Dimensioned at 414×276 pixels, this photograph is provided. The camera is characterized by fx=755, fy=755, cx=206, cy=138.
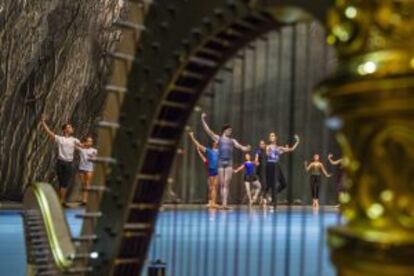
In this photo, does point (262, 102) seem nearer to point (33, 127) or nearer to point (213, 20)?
point (213, 20)

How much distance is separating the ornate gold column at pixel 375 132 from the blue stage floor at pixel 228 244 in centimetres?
58

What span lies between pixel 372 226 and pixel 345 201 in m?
0.03

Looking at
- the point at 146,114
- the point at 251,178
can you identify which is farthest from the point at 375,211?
the point at 251,178

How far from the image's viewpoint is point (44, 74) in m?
12.1

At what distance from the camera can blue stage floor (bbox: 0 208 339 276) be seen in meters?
1.54

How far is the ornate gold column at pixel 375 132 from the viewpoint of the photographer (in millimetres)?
305

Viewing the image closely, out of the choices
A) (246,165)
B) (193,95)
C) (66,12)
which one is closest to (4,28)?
(66,12)

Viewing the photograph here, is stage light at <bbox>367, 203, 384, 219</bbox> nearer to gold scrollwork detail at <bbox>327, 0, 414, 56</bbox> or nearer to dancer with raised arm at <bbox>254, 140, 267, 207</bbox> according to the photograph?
gold scrollwork detail at <bbox>327, 0, 414, 56</bbox>

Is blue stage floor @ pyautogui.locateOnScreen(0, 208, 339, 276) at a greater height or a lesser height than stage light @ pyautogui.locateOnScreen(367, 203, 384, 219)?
lesser

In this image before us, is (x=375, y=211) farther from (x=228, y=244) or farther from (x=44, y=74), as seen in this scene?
(x=44, y=74)

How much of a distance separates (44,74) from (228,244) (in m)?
10.4

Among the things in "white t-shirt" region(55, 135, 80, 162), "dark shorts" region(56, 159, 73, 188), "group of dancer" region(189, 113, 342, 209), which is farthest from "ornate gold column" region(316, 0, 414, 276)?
"white t-shirt" region(55, 135, 80, 162)

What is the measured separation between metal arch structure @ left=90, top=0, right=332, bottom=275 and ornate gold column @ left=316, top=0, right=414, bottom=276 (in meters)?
0.79

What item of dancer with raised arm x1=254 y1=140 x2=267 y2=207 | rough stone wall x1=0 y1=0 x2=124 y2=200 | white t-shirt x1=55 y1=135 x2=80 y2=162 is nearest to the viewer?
white t-shirt x1=55 y1=135 x2=80 y2=162
